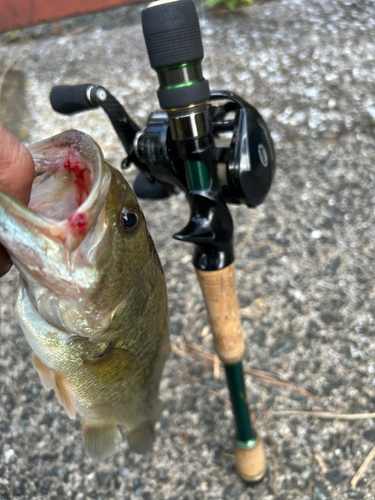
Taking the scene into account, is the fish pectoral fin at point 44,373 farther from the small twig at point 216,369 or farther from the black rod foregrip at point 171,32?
the small twig at point 216,369

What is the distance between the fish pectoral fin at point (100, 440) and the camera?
1365 millimetres

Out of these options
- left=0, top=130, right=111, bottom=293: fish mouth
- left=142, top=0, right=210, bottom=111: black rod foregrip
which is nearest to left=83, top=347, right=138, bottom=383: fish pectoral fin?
left=0, top=130, right=111, bottom=293: fish mouth

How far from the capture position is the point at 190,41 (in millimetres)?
966

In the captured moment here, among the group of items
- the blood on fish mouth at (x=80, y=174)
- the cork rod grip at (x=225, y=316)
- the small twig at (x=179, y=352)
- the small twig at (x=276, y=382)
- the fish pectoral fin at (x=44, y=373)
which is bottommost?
the small twig at (x=276, y=382)

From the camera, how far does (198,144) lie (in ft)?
3.52

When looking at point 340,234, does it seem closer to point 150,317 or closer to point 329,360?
point 329,360

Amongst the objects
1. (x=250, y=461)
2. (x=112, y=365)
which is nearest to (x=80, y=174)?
(x=112, y=365)

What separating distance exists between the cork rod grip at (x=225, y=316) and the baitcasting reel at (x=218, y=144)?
28 cm

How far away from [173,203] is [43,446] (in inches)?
60.5

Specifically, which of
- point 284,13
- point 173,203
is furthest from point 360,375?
point 284,13

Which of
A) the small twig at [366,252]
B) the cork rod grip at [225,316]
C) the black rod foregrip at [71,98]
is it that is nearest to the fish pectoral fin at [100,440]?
the cork rod grip at [225,316]

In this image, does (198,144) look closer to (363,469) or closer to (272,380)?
(272,380)

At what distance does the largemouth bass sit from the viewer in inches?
34.7

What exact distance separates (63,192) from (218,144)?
445 millimetres
